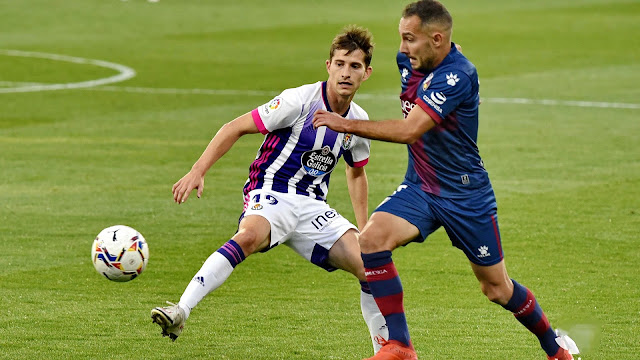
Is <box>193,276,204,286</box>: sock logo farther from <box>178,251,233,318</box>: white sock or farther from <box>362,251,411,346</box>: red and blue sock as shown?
<box>362,251,411,346</box>: red and blue sock

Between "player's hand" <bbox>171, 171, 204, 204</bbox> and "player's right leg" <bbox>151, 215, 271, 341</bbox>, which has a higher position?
"player's hand" <bbox>171, 171, 204, 204</bbox>

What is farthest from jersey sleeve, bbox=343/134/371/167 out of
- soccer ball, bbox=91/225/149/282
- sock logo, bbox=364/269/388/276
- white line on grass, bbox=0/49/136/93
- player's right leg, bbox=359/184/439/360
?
white line on grass, bbox=0/49/136/93

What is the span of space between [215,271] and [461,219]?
61.9 inches

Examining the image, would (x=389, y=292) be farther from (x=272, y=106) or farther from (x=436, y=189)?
(x=272, y=106)

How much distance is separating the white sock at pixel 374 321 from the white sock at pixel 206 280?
3.18 ft

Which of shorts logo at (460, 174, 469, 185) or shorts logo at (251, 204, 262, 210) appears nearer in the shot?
shorts logo at (460, 174, 469, 185)

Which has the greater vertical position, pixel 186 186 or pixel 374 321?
pixel 186 186

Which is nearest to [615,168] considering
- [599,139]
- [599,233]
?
[599,139]

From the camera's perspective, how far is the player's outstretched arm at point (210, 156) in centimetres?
713

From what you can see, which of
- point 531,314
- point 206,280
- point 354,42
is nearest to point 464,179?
point 531,314

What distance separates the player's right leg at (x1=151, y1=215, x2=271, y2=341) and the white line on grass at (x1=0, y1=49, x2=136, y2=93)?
16188mm

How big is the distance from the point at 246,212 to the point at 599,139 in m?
10.6

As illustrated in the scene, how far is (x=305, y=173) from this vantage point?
779cm

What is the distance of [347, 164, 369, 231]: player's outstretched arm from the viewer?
7891 millimetres
